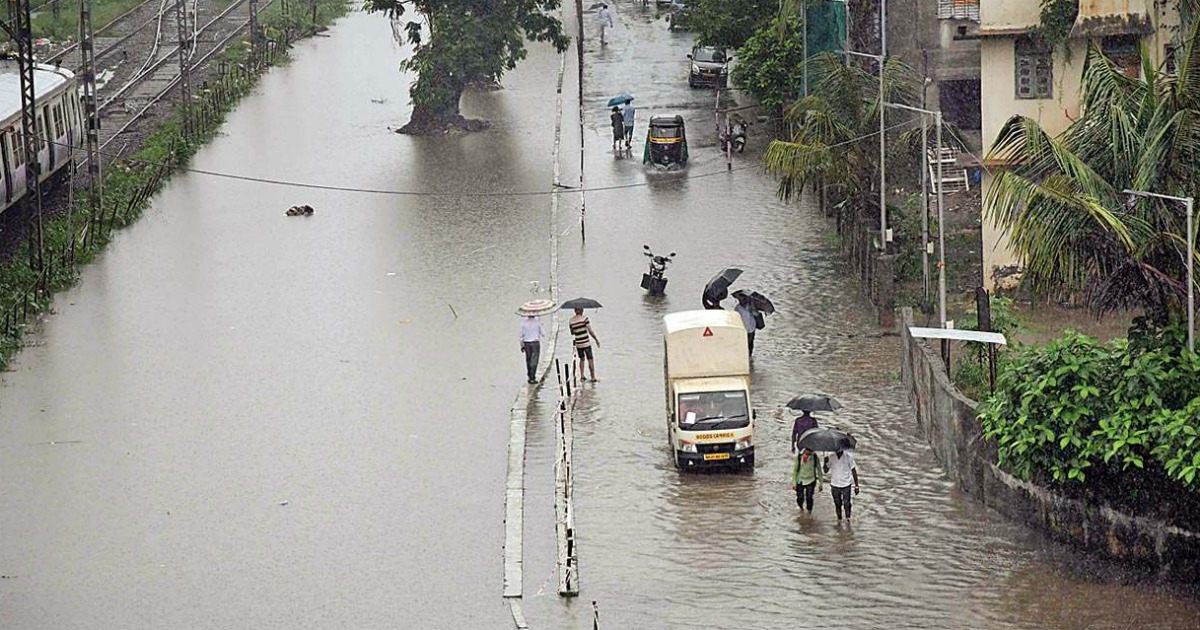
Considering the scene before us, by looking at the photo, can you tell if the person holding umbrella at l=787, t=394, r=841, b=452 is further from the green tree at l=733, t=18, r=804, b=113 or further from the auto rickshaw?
the green tree at l=733, t=18, r=804, b=113

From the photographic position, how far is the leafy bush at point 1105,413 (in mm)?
20500

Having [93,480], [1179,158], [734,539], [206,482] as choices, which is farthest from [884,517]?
[93,480]

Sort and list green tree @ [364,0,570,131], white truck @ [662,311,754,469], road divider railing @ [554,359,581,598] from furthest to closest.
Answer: green tree @ [364,0,570,131]
white truck @ [662,311,754,469]
road divider railing @ [554,359,581,598]

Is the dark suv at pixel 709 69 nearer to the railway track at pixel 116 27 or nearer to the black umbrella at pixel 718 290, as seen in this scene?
the railway track at pixel 116 27

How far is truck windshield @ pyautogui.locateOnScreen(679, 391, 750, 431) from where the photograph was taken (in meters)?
25.0

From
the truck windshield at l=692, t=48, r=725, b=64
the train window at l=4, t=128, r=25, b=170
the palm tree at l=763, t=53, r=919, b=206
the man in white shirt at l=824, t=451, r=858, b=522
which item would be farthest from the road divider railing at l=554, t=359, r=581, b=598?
the truck windshield at l=692, t=48, r=725, b=64

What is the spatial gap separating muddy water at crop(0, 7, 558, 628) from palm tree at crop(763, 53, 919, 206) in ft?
18.2

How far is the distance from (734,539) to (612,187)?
78.0 ft

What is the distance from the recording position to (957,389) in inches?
1001

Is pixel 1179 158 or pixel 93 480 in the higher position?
pixel 1179 158

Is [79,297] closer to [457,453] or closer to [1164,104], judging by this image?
[457,453]

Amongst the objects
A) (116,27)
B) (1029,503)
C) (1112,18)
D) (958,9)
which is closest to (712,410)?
(1029,503)

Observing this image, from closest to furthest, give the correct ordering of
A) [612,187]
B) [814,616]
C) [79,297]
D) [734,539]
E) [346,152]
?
[814,616]
[734,539]
[79,297]
[612,187]
[346,152]

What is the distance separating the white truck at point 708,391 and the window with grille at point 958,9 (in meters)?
13.6
